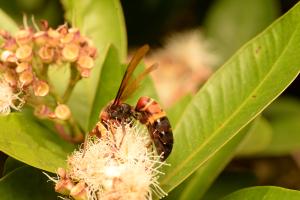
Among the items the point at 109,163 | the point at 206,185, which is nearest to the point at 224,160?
the point at 206,185

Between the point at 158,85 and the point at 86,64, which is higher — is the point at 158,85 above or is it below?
below

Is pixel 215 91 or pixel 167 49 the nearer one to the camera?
pixel 215 91

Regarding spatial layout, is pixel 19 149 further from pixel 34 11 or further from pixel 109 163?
pixel 34 11

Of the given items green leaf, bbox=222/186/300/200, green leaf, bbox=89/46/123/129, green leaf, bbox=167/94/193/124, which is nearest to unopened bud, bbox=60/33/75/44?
green leaf, bbox=89/46/123/129

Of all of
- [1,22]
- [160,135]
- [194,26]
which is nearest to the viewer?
[160,135]

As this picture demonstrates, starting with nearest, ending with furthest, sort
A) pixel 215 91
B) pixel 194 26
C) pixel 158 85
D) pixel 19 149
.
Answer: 1. pixel 19 149
2. pixel 215 91
3. pixel 158 85
4. pixel 194 26

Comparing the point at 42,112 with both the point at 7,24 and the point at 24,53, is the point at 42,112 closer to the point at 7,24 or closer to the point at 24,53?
the point at 24,53

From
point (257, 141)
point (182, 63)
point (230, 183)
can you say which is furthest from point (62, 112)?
point (182, 63)
